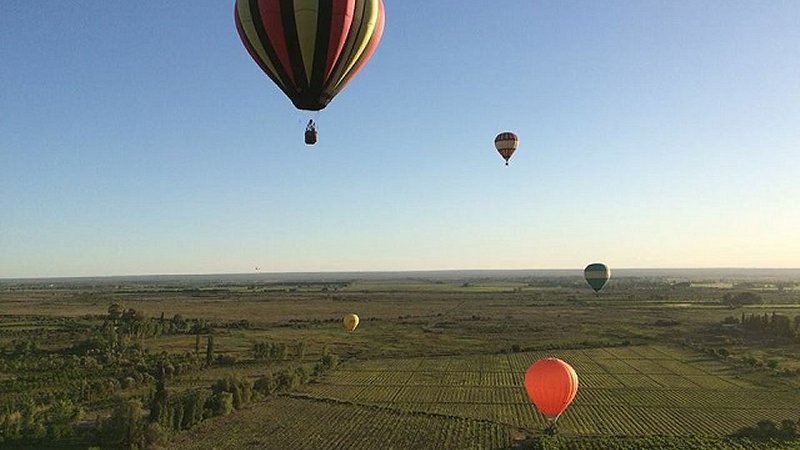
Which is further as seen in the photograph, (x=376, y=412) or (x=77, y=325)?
(x=77, y=325)

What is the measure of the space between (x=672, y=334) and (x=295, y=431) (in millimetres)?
53606

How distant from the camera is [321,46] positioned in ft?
58.0

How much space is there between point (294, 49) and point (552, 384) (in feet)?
46.2

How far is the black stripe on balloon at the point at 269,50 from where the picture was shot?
17.5 metres

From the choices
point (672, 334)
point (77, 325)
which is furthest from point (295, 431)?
point (77, 325)

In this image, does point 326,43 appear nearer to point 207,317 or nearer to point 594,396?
point 594,396

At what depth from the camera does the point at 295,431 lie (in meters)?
30.0

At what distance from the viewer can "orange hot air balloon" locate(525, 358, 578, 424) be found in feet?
73.5

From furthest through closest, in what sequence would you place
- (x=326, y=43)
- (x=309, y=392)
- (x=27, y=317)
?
(x=27, y=317) < (x=309, y=392) < (x=326, y=43)

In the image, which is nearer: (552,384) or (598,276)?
(552,384)

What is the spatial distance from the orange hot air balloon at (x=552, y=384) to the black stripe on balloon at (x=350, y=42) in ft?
40.3

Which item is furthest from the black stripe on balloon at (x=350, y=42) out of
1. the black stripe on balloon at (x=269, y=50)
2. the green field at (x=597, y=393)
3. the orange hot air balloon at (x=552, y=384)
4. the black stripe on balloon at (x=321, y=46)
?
the green field at (x=597, y=393)

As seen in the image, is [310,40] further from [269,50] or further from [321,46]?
[269,50]

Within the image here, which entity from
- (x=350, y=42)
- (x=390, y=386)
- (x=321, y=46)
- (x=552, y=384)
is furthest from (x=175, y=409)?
(x=350, y=42)
